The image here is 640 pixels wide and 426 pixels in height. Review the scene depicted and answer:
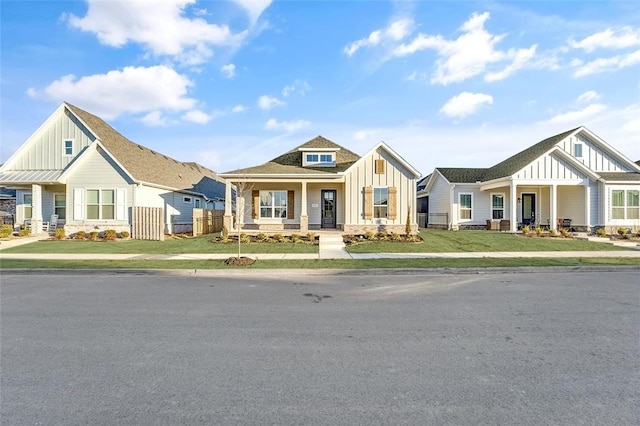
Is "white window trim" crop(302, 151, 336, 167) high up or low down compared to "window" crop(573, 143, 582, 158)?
down

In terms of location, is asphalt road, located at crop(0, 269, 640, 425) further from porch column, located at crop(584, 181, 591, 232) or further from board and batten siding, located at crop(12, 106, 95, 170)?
porch column, located at crop(584, 181, 591, 232)

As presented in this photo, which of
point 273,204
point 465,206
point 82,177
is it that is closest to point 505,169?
point 465,206

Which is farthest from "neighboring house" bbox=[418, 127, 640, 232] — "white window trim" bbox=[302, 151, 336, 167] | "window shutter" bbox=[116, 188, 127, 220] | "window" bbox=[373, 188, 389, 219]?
"window shutter" bbox=[116, 188, 127, 220]

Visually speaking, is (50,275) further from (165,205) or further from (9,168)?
(9,168)

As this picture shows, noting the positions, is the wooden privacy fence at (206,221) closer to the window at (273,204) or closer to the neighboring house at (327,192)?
the neighboring house at (327,192)

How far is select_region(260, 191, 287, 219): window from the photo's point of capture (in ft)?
77.0

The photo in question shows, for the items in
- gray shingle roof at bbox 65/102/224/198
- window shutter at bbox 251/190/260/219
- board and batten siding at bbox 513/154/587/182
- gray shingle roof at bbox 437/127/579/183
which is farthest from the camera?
gray shingle roof at bbox 437/127/579/183

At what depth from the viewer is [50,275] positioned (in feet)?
35.6

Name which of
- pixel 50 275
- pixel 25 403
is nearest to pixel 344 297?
pixel 25 403

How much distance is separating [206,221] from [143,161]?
625 centimetres

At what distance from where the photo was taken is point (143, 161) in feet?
82.2

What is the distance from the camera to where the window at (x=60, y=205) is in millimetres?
23453

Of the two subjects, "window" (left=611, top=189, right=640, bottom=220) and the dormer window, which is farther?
the dormer window

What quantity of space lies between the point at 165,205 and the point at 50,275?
49.1ft
